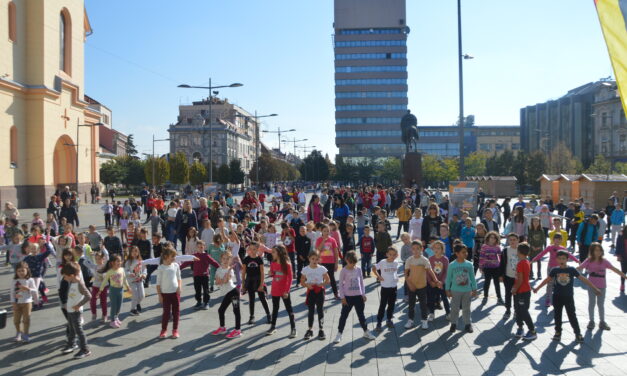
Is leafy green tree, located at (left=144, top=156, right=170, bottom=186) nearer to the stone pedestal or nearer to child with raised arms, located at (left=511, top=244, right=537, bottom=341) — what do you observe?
the stone pedestal

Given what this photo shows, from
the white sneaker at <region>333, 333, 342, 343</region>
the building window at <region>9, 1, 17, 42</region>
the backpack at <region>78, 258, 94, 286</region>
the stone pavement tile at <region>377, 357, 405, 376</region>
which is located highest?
the building window at <region>9, 1, 17, 42</region>

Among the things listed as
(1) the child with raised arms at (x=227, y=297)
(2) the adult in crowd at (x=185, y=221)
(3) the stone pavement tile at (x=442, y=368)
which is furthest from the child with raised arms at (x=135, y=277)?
(2) the adult in crowd at (x=185, y=221)

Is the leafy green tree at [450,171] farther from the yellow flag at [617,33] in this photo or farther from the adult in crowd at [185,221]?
the yellow flag at [617,33]

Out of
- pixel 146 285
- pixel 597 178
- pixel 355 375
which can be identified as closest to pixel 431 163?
pixel 597 178

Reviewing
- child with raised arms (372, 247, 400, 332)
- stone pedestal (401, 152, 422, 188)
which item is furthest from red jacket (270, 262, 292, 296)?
stone pedestal (401, 152, 422, 188)

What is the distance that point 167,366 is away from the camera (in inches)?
281

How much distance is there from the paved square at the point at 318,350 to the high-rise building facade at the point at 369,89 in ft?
338

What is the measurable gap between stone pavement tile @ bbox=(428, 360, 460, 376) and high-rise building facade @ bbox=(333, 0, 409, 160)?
105718 millimetres

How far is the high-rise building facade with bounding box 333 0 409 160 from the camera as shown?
11019 cm

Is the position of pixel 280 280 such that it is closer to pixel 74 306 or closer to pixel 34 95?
pixel 74 306

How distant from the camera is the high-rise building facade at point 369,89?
110 metres

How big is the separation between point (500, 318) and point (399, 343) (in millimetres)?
2490

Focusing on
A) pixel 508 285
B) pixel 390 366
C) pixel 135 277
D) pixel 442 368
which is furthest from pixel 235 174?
pixel 442 368

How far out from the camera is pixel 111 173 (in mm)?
73250
